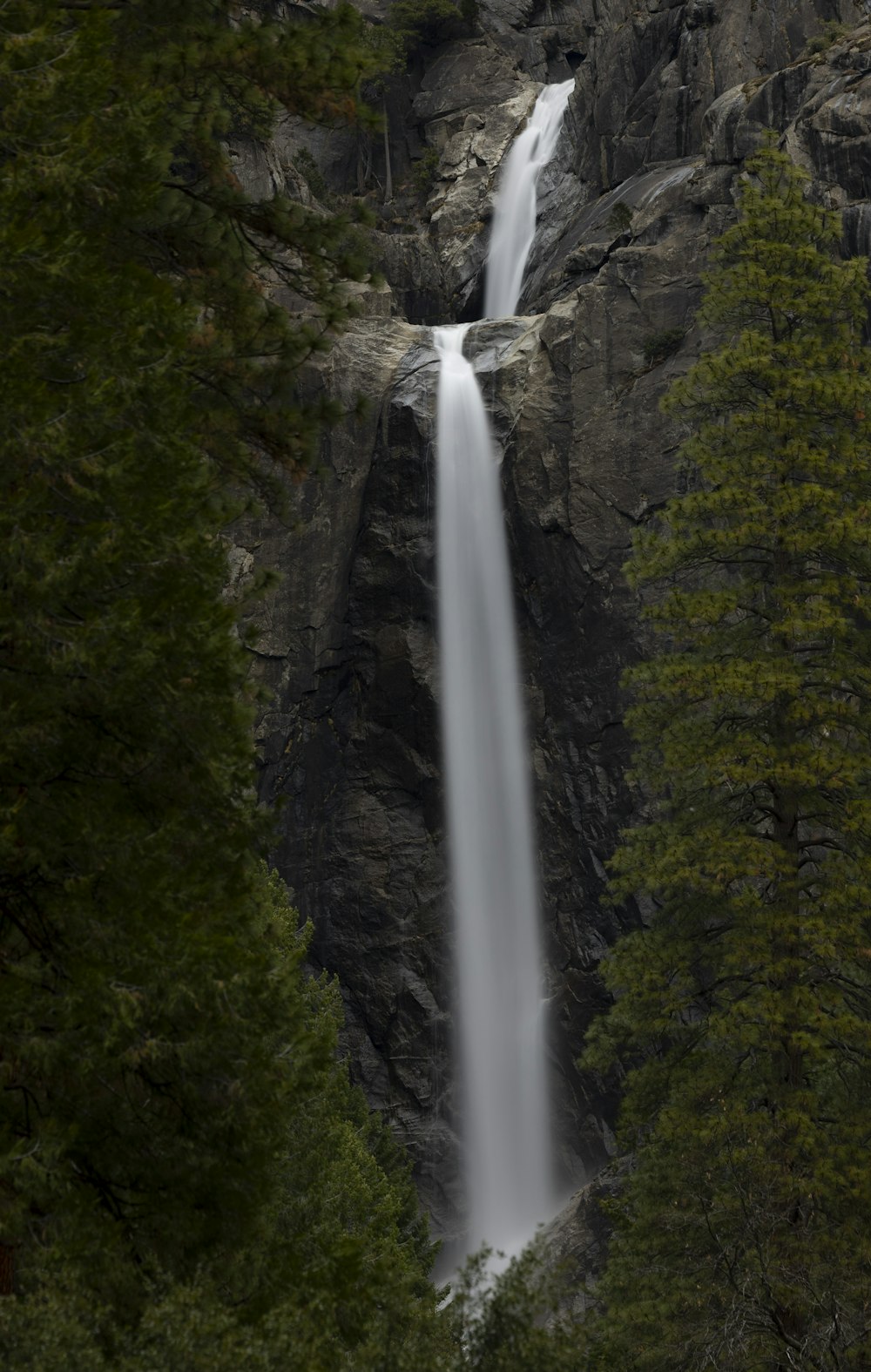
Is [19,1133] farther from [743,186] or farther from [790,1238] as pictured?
[743,186]

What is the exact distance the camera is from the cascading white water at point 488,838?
28.4 metres

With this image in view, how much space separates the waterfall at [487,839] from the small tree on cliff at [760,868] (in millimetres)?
15456

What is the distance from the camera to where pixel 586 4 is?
51844mm

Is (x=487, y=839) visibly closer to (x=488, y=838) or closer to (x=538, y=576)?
(x=488, y=838)

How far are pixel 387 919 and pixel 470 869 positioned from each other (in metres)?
2.20

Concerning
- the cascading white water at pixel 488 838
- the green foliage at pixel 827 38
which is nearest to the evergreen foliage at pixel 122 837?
the cascading white water at pixel 488 838

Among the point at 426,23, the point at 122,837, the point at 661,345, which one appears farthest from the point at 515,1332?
the point at 426,23

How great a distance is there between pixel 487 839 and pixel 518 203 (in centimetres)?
2223

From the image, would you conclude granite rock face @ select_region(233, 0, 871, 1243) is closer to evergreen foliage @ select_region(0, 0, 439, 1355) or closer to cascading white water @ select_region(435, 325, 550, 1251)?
cascading white water @ select_region(435, 325, 550, 1251)

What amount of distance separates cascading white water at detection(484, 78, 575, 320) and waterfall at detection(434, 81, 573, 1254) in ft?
24.4

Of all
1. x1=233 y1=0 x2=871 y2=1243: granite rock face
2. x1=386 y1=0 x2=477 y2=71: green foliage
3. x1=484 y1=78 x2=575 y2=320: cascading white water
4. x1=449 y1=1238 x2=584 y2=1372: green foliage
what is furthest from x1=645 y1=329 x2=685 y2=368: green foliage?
x1=449 y1=1238 x2=584 y2=1372: green foliage

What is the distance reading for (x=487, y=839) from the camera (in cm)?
3045

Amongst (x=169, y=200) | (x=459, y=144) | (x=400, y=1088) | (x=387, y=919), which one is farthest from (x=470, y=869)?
(x=459, y=144)

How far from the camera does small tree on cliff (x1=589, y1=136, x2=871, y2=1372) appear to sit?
434 inches
